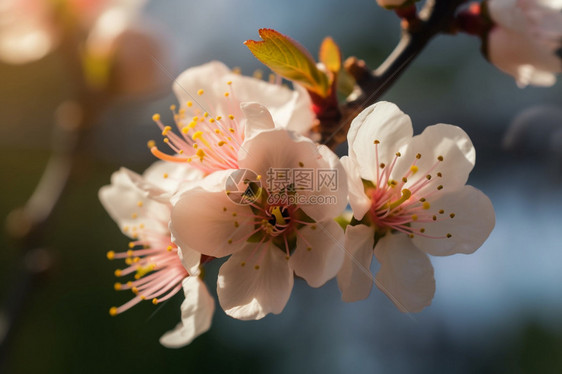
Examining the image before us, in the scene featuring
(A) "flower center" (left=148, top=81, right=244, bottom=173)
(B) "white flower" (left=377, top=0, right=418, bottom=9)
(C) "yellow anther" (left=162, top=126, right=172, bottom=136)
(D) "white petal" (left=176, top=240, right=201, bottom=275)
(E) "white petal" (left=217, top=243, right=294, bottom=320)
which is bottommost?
(E) "white petal" (left=217, top=243, right=294, bottom=320)

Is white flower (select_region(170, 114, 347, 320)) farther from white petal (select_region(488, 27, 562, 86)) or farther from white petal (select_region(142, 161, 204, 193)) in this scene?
white petal (select_region(488, 27, 562, 86))

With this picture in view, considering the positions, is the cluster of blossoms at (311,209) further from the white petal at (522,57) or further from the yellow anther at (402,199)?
the white petal at (522,57)

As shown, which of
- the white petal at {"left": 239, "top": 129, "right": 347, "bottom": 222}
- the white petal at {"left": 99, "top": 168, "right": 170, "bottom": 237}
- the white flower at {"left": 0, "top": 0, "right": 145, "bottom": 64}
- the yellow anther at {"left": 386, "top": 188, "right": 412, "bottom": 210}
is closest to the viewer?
the white petal at {"left": 239, "top": 129, "right": 347, "bottom": 222}

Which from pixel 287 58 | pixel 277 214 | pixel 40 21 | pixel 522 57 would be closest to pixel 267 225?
pixel 277 214

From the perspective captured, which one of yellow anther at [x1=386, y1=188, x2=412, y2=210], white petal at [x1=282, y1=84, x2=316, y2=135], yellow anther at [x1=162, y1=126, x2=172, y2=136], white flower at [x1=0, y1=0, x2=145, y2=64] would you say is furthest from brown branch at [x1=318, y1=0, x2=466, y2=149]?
white flower at [x1=0, y1=0, x2=145, y2=64]

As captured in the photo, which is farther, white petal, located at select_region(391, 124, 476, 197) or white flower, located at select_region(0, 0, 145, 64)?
white flower, located at select_region(0, 0, 145, 64)

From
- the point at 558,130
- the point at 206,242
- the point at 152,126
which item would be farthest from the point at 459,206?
the point at 152,126

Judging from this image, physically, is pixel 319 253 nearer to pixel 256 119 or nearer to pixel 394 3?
pixel 256 119

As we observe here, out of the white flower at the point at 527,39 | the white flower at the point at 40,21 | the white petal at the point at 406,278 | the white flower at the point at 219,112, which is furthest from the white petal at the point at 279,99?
the white flower at the point at 40,21
